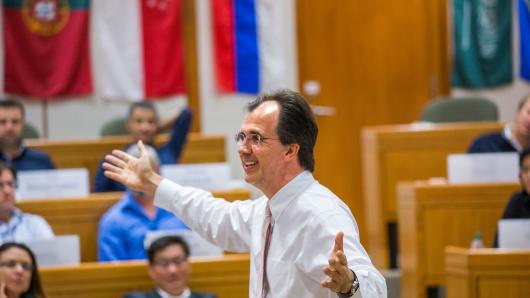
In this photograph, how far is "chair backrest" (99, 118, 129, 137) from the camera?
771 cm

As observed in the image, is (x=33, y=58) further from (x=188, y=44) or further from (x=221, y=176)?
(x=221, y=176)

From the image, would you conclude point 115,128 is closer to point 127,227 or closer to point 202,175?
point 202,175

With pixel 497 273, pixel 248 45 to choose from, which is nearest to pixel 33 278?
pixel 497 273

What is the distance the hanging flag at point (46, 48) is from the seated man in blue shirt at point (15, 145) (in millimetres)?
2456

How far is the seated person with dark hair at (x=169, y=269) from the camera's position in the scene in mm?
4828

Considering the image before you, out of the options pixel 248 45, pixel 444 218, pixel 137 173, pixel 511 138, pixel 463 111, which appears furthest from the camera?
pixel 248 45

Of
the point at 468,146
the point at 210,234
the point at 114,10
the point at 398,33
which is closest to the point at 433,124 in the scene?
the point at 468,146

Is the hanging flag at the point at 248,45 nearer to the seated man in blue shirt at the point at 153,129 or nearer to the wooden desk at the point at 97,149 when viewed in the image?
the wooden desk at the point at 97,149

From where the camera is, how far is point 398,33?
973 centimetres

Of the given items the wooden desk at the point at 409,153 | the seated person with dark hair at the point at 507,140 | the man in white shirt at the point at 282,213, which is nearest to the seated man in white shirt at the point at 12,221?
the man in white shirt at the point at 282,213

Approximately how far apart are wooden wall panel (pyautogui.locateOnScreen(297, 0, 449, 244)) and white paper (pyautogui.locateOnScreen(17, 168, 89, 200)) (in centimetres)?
392

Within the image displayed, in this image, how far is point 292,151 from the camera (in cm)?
297

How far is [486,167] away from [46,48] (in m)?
4.62

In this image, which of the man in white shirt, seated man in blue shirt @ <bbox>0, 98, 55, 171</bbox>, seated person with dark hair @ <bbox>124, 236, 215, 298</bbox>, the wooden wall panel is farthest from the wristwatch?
the wooden wall panel
